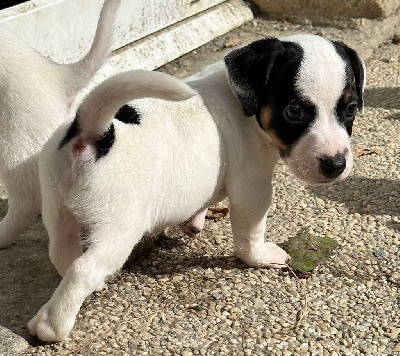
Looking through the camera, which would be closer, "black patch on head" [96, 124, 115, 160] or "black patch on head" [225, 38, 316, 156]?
"black patch on head" [96, 124, 115, 160]

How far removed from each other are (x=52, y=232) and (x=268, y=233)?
4.59 ft

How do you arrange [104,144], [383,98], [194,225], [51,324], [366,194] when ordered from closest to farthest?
[104,144]
[51,324]
[194,225]
[366,194]
[383,98]

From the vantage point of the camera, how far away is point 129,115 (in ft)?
10.1

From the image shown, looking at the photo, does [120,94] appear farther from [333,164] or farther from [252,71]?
[333,164]

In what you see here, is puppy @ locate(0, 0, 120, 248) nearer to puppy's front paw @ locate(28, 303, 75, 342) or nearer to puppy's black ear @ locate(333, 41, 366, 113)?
puppy's front paw @ locate(28, 303, 75, 342)

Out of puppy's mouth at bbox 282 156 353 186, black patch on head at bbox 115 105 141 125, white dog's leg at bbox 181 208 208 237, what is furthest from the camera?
white dog's leg at bbox 181 208 208 237

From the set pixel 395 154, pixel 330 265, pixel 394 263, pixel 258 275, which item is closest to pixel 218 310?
pixel 258 275

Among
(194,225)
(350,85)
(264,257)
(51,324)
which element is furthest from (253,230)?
(51,324)

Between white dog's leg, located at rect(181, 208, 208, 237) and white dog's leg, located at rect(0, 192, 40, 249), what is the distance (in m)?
0.77

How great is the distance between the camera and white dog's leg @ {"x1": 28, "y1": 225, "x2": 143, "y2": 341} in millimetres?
2896

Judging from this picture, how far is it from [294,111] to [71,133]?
0.96m

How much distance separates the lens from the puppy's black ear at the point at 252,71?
3303 mm

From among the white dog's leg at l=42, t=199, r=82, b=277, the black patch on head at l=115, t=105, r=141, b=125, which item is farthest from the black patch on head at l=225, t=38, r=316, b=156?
the white dog's leg at l=42, t=199, r=82, b=277

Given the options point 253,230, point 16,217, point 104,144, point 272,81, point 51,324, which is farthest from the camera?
point 16,217
